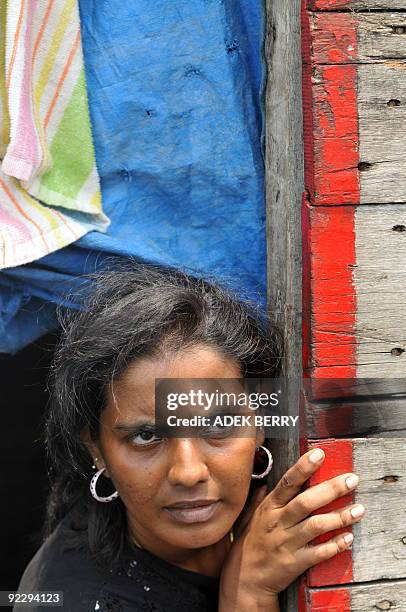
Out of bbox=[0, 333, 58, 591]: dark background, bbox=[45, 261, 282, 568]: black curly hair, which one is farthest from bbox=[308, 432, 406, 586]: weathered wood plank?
bbox=[0, 333, 58, 591]: dark background

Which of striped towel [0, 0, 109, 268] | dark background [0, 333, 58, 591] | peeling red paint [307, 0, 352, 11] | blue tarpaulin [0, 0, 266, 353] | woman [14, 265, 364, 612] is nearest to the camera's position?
peeling red paint [307, 0, 352, 11]

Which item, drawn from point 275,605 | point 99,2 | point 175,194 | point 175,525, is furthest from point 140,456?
point 99,2

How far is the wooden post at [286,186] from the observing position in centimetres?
155

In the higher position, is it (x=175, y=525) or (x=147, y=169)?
(x=147, y=169)

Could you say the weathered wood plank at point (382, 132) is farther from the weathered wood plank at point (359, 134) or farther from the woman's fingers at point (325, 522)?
the woman's fingers at point (325, 522)

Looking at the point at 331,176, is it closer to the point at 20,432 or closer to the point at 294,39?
the point at 294,39

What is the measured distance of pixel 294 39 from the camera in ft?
5.04

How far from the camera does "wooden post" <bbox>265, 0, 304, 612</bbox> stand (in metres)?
1.55

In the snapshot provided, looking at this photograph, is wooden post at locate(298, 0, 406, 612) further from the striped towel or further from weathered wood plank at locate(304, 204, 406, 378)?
the striped towel

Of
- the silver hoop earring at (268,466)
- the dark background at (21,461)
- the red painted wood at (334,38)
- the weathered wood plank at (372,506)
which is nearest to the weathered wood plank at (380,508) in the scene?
the weathered wood plank at (372,506)

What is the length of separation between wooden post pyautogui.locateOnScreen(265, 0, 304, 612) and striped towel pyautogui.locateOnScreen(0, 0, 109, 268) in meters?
0.40

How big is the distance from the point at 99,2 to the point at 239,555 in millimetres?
1238

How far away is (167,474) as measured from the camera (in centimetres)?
161

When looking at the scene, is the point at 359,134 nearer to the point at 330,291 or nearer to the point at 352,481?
the point at 330,291
